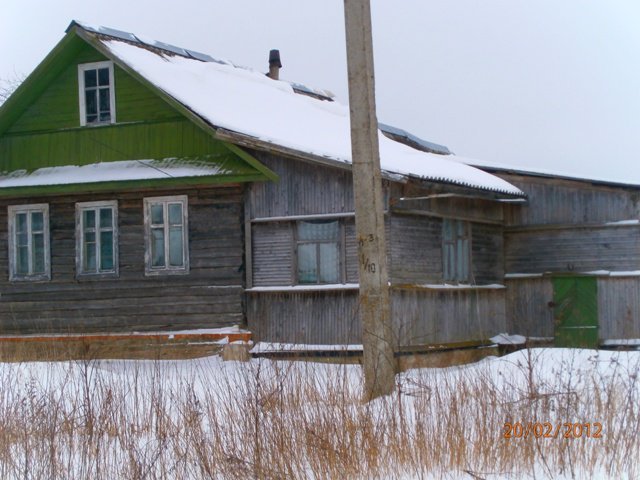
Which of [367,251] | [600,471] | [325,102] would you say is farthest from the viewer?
[325,102]

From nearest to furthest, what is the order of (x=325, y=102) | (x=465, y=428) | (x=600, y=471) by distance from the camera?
(x=600, y=471), (x=465, y=428), (x=325, y=102)

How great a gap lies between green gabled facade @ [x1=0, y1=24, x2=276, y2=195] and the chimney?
6.32 metres

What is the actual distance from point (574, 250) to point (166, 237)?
26.7 ft

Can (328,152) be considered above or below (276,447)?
above

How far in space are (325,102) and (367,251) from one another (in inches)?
527

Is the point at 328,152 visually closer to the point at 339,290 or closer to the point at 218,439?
the point at 339,290

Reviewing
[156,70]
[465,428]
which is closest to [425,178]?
[156,70]

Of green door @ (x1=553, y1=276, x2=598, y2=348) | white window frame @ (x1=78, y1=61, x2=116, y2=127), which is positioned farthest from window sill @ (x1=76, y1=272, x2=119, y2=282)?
Result: green door @ (x1=553, y1=276, x2=598, y2=348)

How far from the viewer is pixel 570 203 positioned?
2088cm

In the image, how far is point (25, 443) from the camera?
8617mm

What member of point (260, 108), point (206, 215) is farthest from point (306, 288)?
point (260, 108)
